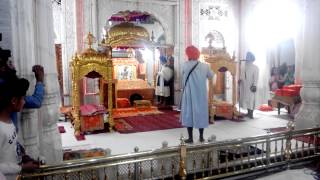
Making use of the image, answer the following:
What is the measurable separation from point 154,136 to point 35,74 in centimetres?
328

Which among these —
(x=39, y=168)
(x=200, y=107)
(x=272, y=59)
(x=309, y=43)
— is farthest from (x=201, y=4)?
(x=39, y=168)

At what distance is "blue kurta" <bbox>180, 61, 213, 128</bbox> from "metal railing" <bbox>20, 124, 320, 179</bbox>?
793 millimetres

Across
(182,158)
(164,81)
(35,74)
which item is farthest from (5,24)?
(164,81)

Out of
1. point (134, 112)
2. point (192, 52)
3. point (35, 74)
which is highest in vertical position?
point (192, 52)

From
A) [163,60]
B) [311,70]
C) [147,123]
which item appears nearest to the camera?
→ [311,70]

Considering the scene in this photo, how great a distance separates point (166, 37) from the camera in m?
9.92

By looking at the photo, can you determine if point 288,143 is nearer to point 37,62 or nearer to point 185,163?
point 185,163

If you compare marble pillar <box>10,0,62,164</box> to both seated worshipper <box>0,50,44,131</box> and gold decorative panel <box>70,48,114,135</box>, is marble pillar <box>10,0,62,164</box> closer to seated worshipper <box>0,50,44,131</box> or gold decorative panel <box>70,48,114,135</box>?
seated worshipper <box>0,50,44,131</box>

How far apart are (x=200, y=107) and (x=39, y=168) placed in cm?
289

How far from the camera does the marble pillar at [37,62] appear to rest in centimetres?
290

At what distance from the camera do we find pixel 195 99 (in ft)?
16.0

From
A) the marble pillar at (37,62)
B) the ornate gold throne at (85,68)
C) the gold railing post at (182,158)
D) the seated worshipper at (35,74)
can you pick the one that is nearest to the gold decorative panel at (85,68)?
the ornate gold throne at (85,68)

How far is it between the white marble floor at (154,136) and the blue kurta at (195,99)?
596 mm

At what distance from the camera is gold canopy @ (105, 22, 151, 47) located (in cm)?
899
